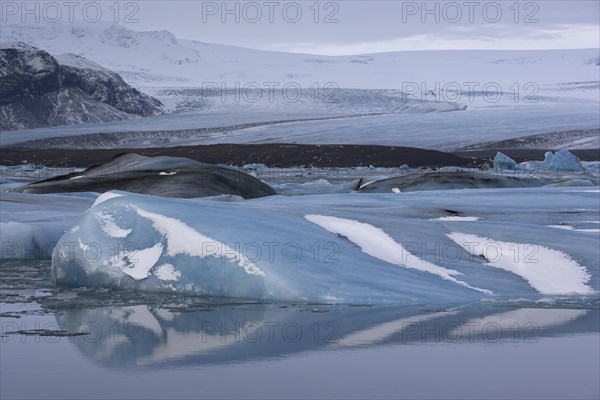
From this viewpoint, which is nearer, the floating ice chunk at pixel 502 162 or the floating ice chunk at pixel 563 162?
the floating ice chunk at pixel 502 162

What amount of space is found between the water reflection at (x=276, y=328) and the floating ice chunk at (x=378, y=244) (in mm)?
503

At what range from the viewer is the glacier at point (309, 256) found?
453 centimetres

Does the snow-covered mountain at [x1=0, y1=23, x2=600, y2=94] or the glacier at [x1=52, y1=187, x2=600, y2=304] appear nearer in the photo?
the glacier at [x1=52, y1=187, x2=600, y2=304]

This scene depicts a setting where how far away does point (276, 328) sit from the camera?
149 inches

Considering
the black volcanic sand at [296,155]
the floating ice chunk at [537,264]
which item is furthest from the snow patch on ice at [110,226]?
the black volcanic sand at [296,155]

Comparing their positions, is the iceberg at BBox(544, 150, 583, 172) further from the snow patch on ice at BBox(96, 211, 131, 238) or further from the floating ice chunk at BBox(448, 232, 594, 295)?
the snow patch on ice at BBox(96, 211, 131, 238)

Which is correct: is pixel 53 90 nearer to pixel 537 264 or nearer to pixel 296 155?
pixel 296 155

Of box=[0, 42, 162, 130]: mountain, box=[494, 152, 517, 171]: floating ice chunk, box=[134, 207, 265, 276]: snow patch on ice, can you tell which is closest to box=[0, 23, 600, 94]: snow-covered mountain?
box=[0, 42, 162, 130]: mountain

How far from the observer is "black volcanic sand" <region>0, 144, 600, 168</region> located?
26703mm

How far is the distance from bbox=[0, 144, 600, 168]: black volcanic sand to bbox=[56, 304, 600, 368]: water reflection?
→ 20.9 metres

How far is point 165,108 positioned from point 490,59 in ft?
46.8

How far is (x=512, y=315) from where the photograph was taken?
4152 mm

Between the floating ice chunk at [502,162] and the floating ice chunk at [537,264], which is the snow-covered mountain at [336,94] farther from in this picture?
the floating ice chunk at [537,264]

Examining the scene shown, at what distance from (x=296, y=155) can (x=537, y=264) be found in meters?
25.0
